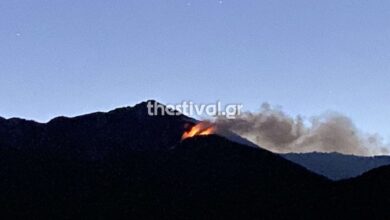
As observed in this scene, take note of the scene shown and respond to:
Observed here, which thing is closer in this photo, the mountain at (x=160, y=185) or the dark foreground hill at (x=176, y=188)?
the dark foreground hill at (x=176, y=188)

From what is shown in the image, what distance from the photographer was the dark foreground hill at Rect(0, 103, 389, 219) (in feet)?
477

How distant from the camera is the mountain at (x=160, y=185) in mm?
149875

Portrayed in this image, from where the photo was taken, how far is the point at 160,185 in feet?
567

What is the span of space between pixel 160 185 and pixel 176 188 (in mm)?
5185

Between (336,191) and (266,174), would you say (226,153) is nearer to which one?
(266,174)

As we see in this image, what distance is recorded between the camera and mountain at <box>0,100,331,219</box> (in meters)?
150

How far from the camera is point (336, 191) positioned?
149500 millimetres

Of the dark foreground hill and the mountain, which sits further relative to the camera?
the mountain

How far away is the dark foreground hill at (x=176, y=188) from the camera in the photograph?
145250 millimetres

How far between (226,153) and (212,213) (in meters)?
48.7

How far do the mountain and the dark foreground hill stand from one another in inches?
8.2

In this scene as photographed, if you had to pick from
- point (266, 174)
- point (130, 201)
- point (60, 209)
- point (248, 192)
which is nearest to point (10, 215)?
point (60, 209)

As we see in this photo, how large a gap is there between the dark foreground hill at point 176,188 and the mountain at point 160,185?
8.2 inches

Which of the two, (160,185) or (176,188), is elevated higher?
(160,185)
